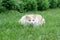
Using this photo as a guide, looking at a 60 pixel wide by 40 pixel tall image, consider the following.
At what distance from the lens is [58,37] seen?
6.37m

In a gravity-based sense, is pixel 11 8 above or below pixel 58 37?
below

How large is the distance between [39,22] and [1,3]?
3848mm

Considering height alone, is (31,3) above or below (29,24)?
below

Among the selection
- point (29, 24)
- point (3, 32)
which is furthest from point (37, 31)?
point (3, 32)

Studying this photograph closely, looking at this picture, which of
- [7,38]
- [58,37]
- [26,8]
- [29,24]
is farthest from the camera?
[26,8]

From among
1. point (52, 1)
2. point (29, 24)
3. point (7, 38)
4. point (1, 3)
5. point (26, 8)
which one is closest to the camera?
point (7, 38)

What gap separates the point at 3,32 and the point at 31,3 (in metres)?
5.82

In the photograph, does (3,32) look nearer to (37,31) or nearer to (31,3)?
(37,31)

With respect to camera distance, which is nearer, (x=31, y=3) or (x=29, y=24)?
(x=29, y=24)

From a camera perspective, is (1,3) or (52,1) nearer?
(1,3)

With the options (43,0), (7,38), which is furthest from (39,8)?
(7,38)

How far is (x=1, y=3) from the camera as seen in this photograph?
1086 centimetres

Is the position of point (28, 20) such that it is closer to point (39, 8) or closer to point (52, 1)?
point (39, 8)

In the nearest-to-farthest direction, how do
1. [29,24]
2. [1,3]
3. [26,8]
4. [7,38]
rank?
[7,38] < [29,24] < [1,3] < [26,8]
